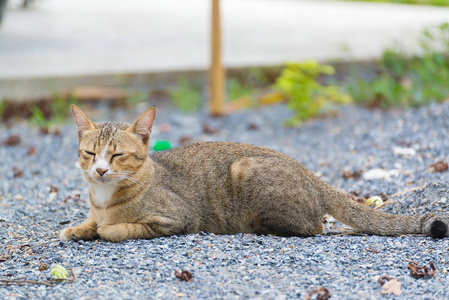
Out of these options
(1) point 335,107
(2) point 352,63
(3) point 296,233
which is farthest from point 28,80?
(3) point 296,233

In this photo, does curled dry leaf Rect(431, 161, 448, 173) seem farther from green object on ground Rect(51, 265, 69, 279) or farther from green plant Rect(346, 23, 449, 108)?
green object on ground Rect(51, 265, 69, 279)

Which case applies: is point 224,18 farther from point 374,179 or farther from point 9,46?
point 374,179

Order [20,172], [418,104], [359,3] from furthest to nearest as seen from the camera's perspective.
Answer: [359,3] → [418,104] → [20,172]

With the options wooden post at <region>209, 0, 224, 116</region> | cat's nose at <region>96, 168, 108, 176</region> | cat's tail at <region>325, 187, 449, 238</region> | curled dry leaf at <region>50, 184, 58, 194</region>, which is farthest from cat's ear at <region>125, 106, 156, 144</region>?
wooden post at <region>209, 0, 224, 116</region>

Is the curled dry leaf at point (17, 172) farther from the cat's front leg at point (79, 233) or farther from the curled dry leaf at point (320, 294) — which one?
the curled dry leaf at point (320, 294)

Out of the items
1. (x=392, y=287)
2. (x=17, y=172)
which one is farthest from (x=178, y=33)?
(x=392, y=287)

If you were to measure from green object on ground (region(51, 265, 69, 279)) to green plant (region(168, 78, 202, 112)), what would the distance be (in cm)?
562

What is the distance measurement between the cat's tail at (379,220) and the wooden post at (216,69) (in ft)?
14.4

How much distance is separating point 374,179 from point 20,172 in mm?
3617

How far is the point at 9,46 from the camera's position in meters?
9.09

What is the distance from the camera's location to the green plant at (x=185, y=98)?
888 centimetres

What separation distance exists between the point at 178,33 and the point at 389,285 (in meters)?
8.03

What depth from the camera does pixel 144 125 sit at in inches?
162

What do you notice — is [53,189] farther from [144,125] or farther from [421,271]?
[421,271]
